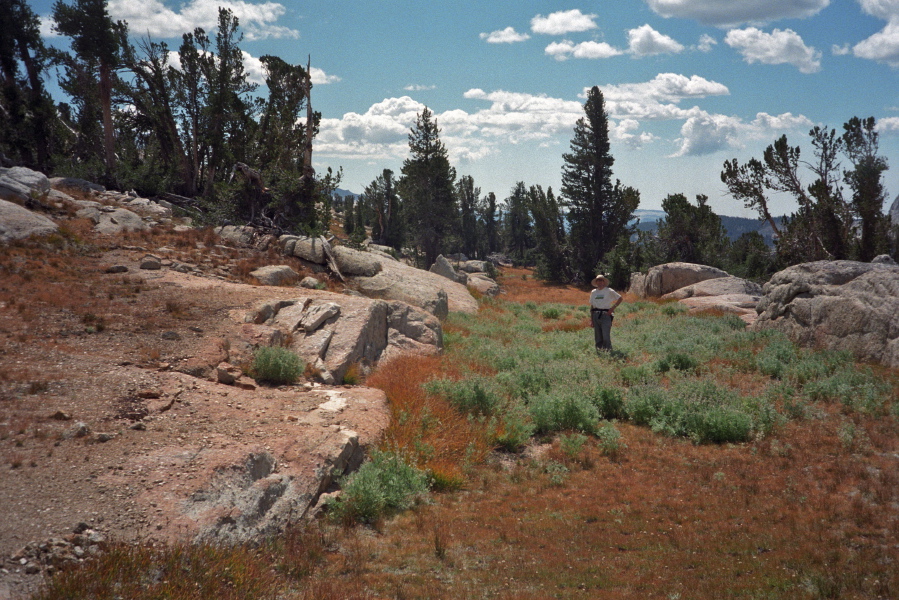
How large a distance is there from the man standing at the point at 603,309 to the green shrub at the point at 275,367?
8.38 metres

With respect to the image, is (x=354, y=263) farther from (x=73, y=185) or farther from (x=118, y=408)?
(x=73, y=185)

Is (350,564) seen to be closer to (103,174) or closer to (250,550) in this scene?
(250,550)

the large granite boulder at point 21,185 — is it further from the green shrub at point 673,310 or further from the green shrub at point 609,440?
the green shrub at point 673,310

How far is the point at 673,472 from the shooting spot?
7.62m

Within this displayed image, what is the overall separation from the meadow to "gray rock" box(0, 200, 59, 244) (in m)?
10.1

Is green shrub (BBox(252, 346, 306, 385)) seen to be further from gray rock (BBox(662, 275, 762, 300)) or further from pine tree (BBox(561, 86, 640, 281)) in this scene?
pine tree (BBox(561, 86, 640, 281))

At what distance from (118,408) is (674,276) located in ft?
92.0

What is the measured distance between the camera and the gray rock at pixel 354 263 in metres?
18.8

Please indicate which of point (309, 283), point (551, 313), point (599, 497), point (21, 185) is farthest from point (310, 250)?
point (599, 497)

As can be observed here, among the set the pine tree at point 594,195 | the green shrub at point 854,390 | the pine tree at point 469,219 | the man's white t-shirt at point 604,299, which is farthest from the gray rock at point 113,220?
the pine tree at point 469,219

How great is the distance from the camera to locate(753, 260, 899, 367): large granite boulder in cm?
1255

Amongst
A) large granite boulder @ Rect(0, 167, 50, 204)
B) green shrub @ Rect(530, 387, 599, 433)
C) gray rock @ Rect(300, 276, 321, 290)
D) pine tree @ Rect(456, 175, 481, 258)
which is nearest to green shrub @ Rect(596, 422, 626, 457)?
green shrub @ Rect(530, 387, 599, 433)

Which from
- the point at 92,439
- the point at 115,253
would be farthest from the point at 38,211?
the point at 92,439

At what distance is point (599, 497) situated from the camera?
6.99 metres
